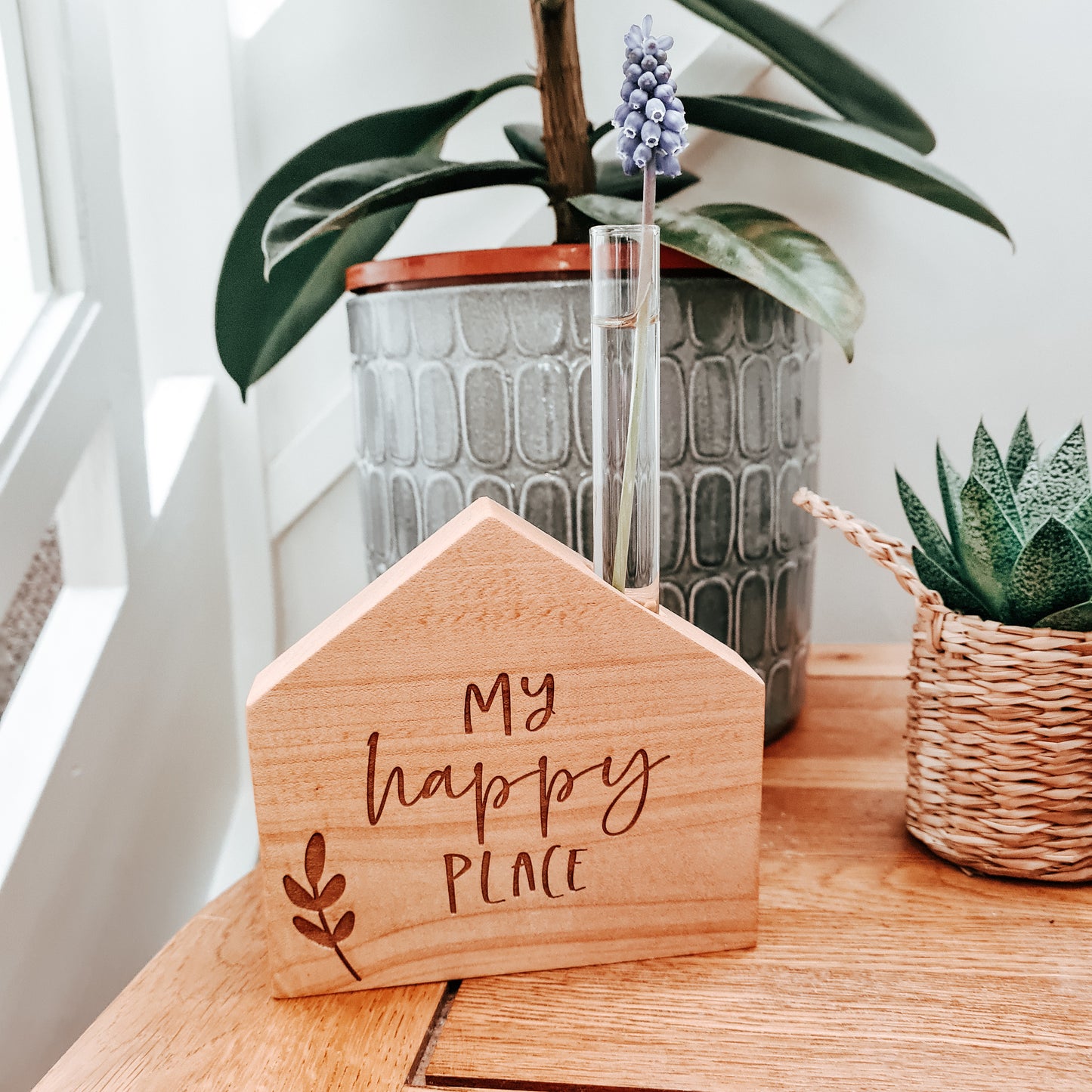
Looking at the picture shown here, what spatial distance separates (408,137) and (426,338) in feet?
0.71

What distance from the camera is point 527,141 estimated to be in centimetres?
75

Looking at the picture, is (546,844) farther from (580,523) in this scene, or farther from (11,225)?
(11,225)

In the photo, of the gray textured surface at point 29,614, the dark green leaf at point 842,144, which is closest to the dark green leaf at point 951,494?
the dark green leaf at point 842,144

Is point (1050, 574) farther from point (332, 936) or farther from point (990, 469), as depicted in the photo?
point (332, 936)

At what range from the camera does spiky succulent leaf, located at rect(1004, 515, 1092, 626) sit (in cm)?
47

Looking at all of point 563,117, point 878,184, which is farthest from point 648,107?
point 878,184

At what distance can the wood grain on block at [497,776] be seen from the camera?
0.43 m

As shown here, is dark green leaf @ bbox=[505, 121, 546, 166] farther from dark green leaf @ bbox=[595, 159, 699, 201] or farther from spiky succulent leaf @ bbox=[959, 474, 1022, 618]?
spiky succulent leaf @ bbox=[959, 474, 1022, 618]

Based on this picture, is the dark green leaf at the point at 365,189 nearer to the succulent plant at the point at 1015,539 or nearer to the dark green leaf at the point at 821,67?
the dark green leaf at the point at 821,67

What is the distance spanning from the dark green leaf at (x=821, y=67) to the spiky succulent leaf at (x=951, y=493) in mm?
314

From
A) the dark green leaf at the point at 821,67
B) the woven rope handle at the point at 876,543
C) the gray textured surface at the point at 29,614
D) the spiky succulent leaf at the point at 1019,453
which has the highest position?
the dark green leaf at the point at 821,67

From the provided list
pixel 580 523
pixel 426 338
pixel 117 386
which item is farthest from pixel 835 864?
pixel 117 386

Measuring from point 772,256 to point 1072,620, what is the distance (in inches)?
10.1

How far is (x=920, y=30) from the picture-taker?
2.88 ft
